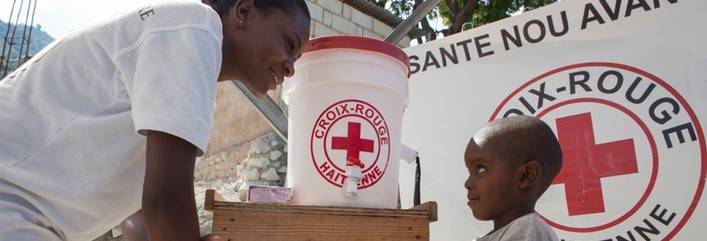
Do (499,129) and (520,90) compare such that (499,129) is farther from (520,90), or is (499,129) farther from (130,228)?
(130,228)

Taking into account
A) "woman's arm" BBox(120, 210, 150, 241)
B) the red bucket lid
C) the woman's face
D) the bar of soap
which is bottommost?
"woman's arm" BBox(120, 210, 150, 241)

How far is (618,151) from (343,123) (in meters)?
0.83

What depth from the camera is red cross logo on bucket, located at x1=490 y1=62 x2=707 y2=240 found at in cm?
158

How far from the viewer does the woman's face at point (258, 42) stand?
927 millimetres

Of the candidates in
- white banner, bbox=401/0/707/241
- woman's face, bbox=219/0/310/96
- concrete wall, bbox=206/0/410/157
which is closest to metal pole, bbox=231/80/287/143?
white banner, bbox=401/0/707/241

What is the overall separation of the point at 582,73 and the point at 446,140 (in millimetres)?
426

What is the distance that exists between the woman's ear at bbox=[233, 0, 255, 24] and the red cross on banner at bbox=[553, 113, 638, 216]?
1.10m

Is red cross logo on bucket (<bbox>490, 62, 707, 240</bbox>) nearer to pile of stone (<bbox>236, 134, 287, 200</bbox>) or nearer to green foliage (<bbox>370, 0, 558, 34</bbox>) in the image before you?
pile of stone (<bbox>236, 134, 287, 200</bbox>)

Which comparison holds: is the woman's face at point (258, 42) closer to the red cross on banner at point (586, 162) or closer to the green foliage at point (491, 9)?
the red cross on banner at point (586, 162)

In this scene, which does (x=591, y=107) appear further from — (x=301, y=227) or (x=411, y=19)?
(x=301, y=227)

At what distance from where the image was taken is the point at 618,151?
5.46 ft

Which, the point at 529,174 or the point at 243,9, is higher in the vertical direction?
the point at 243,9

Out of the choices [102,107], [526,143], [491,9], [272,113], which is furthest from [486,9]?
[102,107]

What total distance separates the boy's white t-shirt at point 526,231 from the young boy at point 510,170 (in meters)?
0.03
